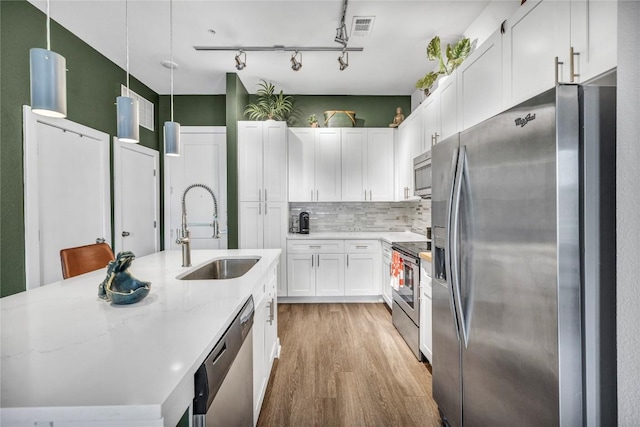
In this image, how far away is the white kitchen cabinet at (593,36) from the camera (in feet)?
3.52

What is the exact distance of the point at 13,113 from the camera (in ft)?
7.89

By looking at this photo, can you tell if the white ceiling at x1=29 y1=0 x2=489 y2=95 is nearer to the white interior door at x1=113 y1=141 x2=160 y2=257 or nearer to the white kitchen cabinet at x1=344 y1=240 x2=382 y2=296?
the white interior door at x1=113 y1=141 x2=160 y2=257

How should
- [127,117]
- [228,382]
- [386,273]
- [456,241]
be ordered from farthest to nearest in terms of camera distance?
1. [386,273]
2. [127,117]
3. [456,241]
4. [228,382]

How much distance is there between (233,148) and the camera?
157 inches

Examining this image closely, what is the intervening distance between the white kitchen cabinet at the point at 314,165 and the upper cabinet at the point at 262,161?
25 cm

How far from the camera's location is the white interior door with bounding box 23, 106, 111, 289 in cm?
254

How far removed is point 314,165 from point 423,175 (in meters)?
1.85

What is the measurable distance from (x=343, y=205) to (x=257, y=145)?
1520mm

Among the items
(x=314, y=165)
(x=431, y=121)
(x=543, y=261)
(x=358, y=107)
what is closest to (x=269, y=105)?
(x=314, y=165)

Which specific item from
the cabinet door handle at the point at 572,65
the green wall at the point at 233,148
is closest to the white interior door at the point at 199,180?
the green wall at the point at 233,148

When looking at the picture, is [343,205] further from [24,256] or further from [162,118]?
[24,256]

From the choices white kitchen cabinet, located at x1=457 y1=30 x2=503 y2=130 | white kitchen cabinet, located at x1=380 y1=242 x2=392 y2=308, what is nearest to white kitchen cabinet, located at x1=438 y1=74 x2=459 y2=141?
white kitchen cabinet, located at x1=457 y1=30 x2=503 y2=130

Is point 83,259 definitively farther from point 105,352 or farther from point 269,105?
point 269,105

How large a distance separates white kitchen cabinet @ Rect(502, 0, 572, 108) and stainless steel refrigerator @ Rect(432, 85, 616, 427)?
431mm
